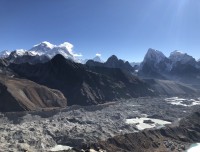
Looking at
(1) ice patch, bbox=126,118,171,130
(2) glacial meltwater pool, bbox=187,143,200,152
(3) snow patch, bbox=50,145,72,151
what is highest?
(1) ice patch, bbox=126,118,171,130

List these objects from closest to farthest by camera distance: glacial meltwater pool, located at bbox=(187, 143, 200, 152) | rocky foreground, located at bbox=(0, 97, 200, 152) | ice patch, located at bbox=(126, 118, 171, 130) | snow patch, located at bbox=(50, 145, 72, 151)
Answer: snow patch, located at bbox=(50, 145, 72, 151) → rocky foreground, located at bbox=(0, 97, 200, 152) → glacial meltwater pool, located at bbox=(187, 143, 200, 152) → ice patch, located at bbox=(126, 118, 171, 130)

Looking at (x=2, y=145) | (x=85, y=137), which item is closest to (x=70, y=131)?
(x=85, y=137)

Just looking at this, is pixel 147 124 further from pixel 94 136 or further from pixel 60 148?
pixel 60 148

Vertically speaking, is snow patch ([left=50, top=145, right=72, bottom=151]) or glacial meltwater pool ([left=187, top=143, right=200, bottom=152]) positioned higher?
snow patch ([left=50, top=145, right=72, bottom=151])

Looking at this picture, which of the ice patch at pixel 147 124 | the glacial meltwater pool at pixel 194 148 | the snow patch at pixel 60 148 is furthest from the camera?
the ice patch at pixel 147 124

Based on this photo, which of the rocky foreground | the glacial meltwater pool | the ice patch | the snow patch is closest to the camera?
the snow patch

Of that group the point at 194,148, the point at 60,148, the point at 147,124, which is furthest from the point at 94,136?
the point at 147,124

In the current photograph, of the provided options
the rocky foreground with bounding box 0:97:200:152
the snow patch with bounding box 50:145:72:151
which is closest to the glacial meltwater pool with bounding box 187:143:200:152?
the rocky foreground with bounding box 0:97:200:152

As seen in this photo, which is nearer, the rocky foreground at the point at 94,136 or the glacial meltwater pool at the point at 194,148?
the rocky foreground at the point at 94,136

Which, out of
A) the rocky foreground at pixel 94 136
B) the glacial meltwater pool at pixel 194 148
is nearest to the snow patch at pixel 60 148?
the rocky foreground at pixel 94 136

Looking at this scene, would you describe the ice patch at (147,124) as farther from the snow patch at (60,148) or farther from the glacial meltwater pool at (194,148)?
the snow patch at (60,148)

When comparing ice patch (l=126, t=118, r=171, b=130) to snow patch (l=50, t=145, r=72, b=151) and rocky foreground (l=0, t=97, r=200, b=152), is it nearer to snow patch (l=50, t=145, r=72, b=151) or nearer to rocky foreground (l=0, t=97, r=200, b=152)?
rocky foreground (l=0, t=97, r=200, b=152)
